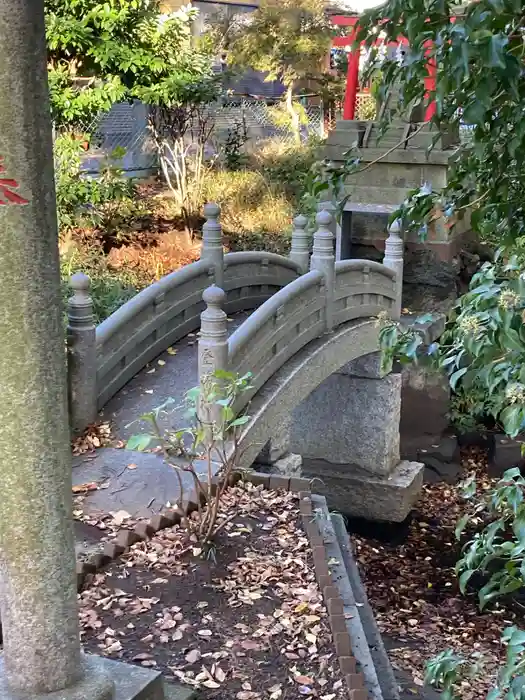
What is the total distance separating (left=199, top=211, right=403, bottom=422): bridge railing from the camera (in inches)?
223

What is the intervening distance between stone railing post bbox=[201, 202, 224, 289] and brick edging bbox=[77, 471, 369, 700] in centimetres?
282

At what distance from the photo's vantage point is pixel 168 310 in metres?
7.09

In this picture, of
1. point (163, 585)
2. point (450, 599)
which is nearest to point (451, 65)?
point (163, 585)

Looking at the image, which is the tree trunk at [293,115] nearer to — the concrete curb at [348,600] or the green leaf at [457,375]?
the concrete curb at [348,600]

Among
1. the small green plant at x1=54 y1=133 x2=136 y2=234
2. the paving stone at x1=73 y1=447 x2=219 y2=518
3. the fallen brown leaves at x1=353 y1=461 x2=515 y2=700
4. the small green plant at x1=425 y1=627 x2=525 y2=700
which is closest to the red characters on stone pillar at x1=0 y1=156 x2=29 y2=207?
the small green plant at x1=425 y1=627 x2=525 y2=700

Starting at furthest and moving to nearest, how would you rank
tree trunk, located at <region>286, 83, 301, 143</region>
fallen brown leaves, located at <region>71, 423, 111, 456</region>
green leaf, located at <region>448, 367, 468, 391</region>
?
tree trunk, located at <region>286, 83, 301, 143</region>, fallen brown leaves, located at <region>71, 423, 111, 456</region>, green leaf, located at <region>448, 367, 468, 391</region>

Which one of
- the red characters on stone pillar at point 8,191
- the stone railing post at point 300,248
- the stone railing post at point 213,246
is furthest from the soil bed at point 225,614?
the stone railing post at point 300,248

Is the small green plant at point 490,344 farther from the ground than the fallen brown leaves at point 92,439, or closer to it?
farther from the ground

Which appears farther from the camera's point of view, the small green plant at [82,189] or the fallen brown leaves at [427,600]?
the small green plant at [82,189]

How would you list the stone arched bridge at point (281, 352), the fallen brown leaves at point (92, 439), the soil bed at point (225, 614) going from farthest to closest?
the stone arched bridge at point (281, 352), the fallen brown leaves at point (92, 439), the soil bed at point (225, 614)

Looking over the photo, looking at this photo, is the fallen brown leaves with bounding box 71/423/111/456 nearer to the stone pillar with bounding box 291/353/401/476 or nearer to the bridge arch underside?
the bridge arch underside

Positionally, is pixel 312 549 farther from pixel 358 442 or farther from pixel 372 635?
pixel 358 442

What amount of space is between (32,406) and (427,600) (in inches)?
284

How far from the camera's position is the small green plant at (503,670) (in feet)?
5.60
